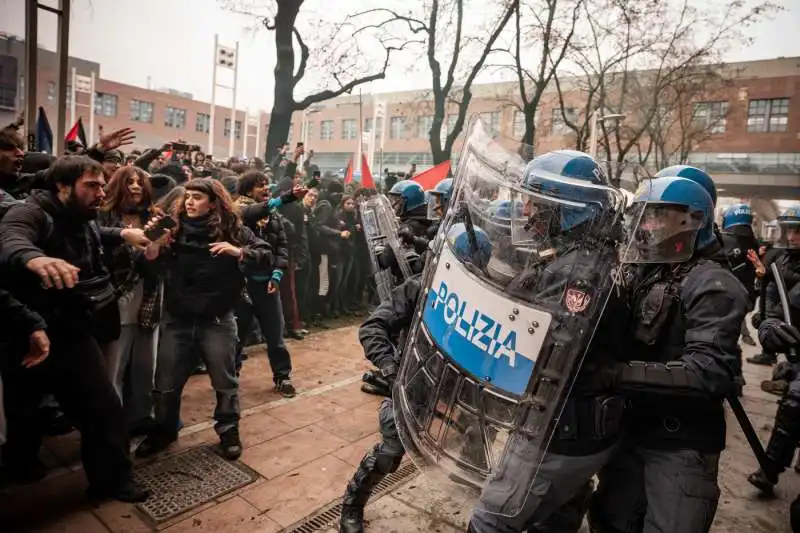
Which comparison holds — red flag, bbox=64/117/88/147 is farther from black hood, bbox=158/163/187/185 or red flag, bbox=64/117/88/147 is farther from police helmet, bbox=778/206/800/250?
police helmet, bbox=778/206/800/250

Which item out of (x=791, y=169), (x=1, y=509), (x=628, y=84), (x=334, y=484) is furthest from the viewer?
(x=791, y=169)

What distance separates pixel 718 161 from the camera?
35.8 m

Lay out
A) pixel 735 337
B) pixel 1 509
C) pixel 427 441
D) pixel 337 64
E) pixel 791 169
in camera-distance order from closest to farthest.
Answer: pixel 427 441
pixel 735 337
pixel 1 509
pixel 337 64
pixel 791 169

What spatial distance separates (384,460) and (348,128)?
56.0m

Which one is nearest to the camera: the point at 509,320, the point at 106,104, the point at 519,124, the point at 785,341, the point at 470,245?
the point at 509,320

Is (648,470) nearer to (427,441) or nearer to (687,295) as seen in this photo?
(687,295)

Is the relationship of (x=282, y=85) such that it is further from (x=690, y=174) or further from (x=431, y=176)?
(x=690, y=174)

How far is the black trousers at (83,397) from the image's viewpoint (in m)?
2.84

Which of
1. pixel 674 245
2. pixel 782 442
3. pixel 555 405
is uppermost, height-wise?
pixel 674 245

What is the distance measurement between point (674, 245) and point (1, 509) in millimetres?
3637

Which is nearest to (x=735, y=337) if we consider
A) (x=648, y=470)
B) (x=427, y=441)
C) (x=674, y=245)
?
(x=674, y=245)

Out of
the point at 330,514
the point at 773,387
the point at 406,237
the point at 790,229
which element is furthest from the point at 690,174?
the point at 773,387

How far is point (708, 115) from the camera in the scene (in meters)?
27.6

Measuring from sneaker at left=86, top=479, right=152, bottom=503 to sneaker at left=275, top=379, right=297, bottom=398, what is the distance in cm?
183
